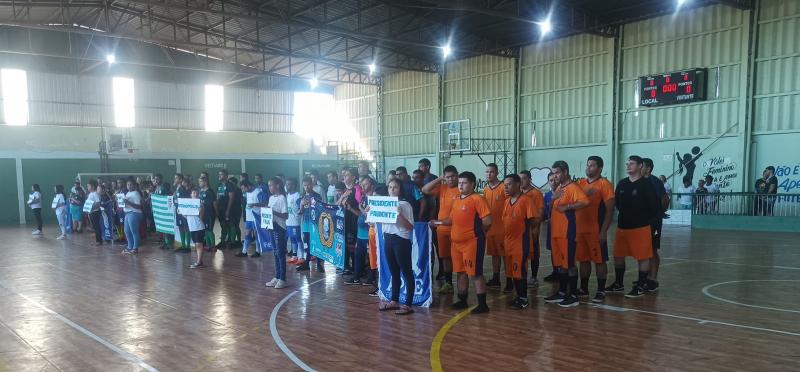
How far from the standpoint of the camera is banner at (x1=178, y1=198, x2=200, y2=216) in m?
10.0

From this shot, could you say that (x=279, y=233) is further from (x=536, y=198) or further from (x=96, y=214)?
(x=96, y=214)

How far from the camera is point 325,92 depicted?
3425 cm

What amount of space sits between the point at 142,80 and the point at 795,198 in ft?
92.5

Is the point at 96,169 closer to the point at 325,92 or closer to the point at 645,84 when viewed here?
the point at 325,92

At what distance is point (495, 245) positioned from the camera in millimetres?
7523

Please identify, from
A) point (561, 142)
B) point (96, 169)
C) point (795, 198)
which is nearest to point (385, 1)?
point (561, 142)

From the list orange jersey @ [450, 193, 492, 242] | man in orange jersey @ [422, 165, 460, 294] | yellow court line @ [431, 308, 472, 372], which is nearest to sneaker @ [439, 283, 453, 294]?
man in orange jersey @ [422, 165, 460, 294]

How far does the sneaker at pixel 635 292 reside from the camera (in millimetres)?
7160

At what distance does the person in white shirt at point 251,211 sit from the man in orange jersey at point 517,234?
5.10 meters

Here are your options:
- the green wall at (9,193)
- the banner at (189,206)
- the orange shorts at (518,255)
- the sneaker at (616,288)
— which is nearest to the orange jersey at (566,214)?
the orange shorts at (518,255)

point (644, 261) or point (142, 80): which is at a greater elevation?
point (142, 80)

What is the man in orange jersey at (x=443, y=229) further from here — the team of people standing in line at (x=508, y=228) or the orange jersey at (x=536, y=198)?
the orange jersey at (x=536, y=198)

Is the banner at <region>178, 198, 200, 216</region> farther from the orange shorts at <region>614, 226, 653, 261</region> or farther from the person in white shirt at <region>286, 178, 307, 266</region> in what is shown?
the orange shorts at <region>614, 226, 653, 261</region>

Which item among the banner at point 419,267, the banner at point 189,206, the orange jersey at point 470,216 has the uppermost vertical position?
the orange jersey at point 470,216
